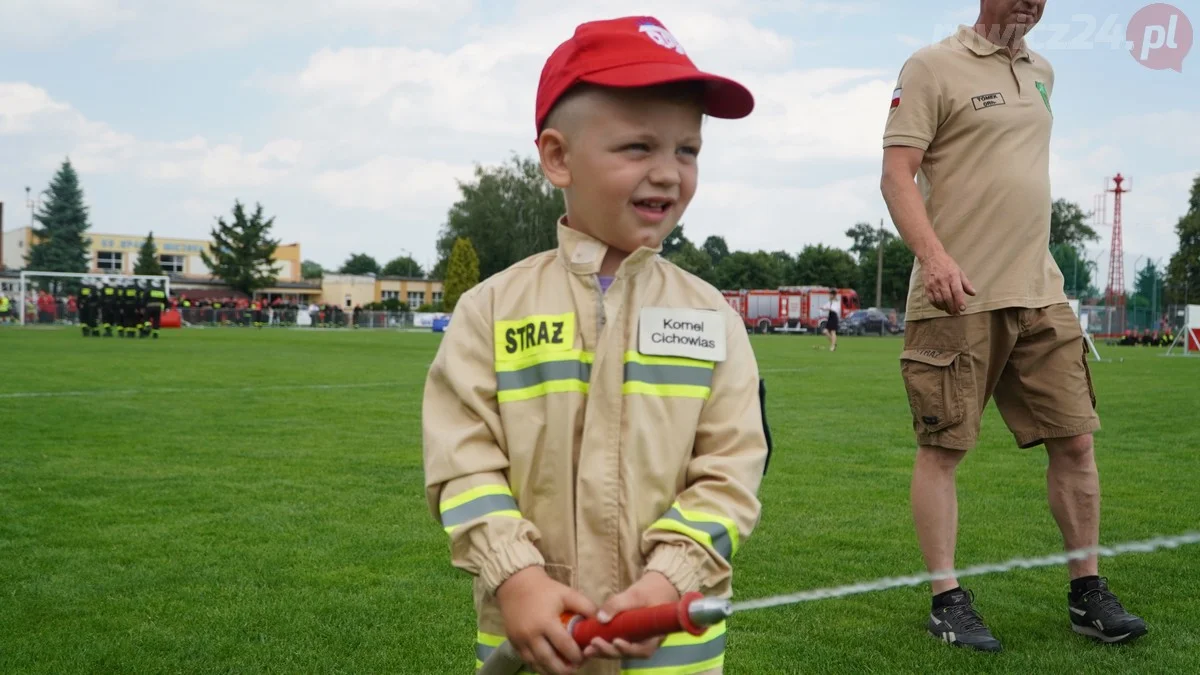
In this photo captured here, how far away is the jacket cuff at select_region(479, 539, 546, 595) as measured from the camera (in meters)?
1.83

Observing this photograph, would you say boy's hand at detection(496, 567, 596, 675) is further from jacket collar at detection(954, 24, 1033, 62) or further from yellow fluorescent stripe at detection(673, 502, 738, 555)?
jacket collar at detection(954, 24, 1033, 62)

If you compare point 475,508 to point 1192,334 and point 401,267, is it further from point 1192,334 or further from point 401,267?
point 401,267

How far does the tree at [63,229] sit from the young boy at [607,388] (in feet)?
266

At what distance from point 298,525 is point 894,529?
300 cm

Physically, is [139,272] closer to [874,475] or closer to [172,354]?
[172,354]

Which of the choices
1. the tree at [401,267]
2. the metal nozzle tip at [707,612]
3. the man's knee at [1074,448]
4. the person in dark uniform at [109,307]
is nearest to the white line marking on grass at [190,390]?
the man's knee at [1074,448]

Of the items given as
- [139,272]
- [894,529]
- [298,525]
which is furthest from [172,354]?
[139,272]

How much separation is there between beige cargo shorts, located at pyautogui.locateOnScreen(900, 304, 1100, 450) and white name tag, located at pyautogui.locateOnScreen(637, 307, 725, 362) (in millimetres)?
1929

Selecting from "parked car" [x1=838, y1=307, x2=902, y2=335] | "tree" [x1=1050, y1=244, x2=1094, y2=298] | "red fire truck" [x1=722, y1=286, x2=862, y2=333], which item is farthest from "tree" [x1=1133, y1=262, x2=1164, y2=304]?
"red fire truck" [x1=722, y1=286, x2=862, y2=333]

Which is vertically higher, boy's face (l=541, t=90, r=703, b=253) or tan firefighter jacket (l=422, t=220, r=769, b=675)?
boy's face (l=541, t=90, r=703, b=253)

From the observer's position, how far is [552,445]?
197 cm

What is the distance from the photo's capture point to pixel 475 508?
75.2 inches

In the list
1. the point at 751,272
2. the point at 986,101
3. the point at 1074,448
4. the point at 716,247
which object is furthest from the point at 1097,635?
the point at 716,247

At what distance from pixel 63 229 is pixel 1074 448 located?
3269 inches
